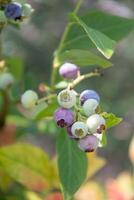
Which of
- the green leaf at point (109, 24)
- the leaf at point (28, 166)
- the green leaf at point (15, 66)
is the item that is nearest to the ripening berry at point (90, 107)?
the green leaf at point (109, 24)

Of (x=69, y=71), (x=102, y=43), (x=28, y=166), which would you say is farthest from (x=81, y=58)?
(x=28, y=166)

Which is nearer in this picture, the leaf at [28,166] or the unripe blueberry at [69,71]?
the unripe blueberry at [69,71]

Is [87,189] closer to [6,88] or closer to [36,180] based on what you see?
[36,180]

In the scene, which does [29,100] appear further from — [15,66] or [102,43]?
[15,66]

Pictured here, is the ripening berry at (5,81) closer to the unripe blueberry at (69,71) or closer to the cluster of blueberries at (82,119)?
the unripe blueberry at (69,71)

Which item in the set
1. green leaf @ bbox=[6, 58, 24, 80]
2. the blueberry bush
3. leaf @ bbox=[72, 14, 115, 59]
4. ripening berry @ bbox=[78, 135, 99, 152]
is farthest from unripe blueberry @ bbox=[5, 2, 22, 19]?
green leaf @ bbox=[6, 58, 24, 80]

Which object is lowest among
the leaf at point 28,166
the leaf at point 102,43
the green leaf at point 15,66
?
the leaf at point 28,166

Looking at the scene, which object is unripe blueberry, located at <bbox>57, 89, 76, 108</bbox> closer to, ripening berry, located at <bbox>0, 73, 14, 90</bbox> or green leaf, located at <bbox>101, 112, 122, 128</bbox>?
green leaf, located at <bbox>101, 112, 122, 128</bbox>
